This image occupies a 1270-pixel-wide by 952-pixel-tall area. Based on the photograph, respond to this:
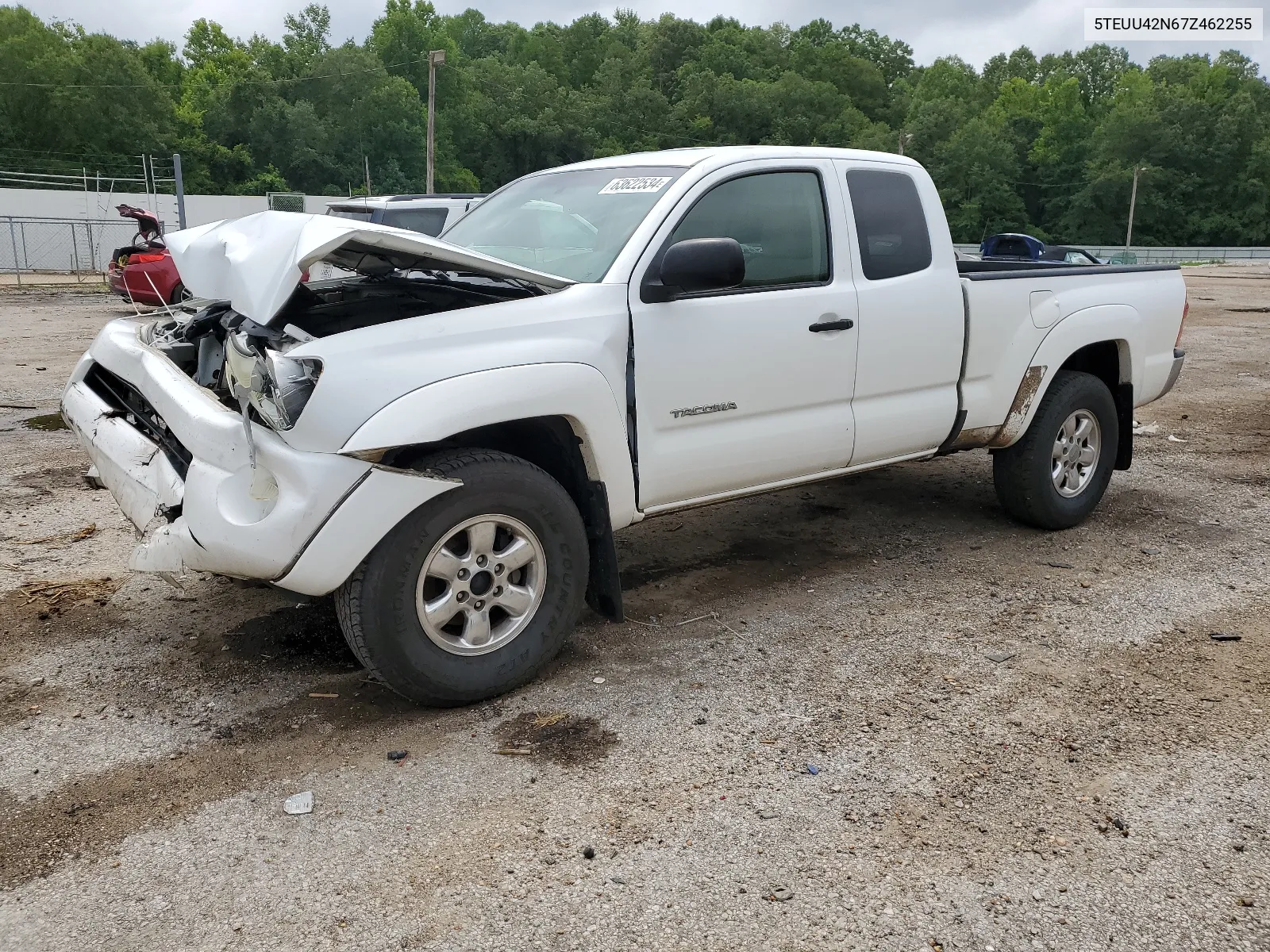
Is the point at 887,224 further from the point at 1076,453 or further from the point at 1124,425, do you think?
the point at 1124,425

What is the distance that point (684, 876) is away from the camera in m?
2.76

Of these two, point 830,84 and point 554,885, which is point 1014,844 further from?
point 830,84

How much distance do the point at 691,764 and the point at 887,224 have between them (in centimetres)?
268

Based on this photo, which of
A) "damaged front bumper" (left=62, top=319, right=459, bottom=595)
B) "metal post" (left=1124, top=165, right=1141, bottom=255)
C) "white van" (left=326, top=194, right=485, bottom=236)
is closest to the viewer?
"damaged front bumper" (left=62, top=319, right=459, bottom=595)

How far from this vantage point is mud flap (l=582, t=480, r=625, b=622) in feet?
12.8

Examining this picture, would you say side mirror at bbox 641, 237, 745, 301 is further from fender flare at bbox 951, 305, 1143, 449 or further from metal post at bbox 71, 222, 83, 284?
metal post at bbox 71, 222, 83, 284

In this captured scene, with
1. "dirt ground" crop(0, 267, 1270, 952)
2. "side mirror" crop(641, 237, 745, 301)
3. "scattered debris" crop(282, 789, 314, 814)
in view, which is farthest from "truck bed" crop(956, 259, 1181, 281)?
"scattered debris" crop(282, 789, 314, 814)

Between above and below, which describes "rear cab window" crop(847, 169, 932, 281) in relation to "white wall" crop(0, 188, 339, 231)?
below

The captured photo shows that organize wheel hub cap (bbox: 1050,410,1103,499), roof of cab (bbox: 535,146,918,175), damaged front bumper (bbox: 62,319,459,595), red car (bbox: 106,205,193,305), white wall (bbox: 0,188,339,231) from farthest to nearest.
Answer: white wall (bbox: 0,188,339,231), red car (bbox: 106,205,193,305), wheel hub cap (bbox: 1050,410,1103,499), roof of cab (bbox: 535,146,918,175), damaged front bumper (bbox: 62,319,459,595)

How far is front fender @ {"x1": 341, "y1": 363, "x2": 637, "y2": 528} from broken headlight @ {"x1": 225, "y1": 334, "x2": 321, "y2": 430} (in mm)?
212

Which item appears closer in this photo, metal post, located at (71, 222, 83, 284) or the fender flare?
the fender flare

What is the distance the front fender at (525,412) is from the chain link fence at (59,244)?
32.8 meters

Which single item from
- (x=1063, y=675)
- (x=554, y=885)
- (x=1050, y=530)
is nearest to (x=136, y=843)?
(x=554, y=885)

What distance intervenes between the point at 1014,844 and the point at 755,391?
198 centimetres
